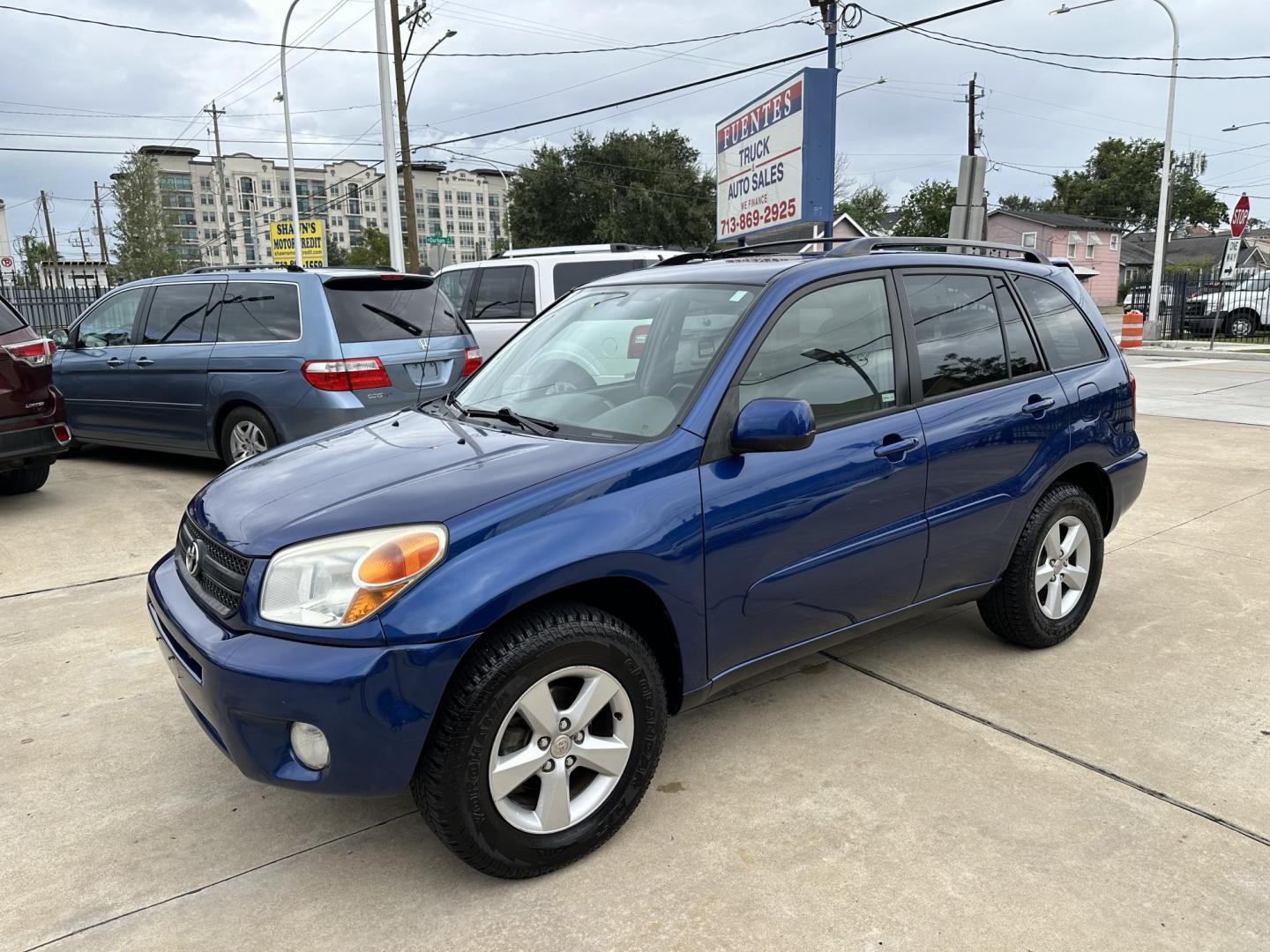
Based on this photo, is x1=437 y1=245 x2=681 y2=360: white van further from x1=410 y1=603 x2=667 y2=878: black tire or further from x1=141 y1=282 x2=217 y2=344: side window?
x1=410 y1=603 x2=667 y2=878: black tire

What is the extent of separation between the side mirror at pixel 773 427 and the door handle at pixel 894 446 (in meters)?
0.50

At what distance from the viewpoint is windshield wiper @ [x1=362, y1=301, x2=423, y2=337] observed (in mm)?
6879

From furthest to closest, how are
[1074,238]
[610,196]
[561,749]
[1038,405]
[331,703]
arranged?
[1074,238] < [610,196] < [1038,405] < [561,749] < [331,703]

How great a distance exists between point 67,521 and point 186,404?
4.53 feet

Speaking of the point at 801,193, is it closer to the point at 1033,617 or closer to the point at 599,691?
the point at 1033,617

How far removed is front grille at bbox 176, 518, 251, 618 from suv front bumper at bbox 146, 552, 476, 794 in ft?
0.44

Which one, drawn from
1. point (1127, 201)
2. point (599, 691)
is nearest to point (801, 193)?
point (599, 691)

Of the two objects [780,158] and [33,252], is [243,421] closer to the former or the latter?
[780,158]

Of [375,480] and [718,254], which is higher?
[718,254]

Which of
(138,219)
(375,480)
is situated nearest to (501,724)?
(375,480)

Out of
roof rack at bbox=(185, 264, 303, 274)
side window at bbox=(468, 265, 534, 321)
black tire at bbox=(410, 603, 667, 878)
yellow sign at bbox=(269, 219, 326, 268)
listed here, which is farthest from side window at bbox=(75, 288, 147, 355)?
yellow sign at bbox=(269, 219, 326, 268)

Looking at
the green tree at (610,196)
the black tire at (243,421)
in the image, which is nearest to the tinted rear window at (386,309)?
the black tire at (243,421)

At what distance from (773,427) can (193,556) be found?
1.80 meters

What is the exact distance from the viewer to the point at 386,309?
696cm
